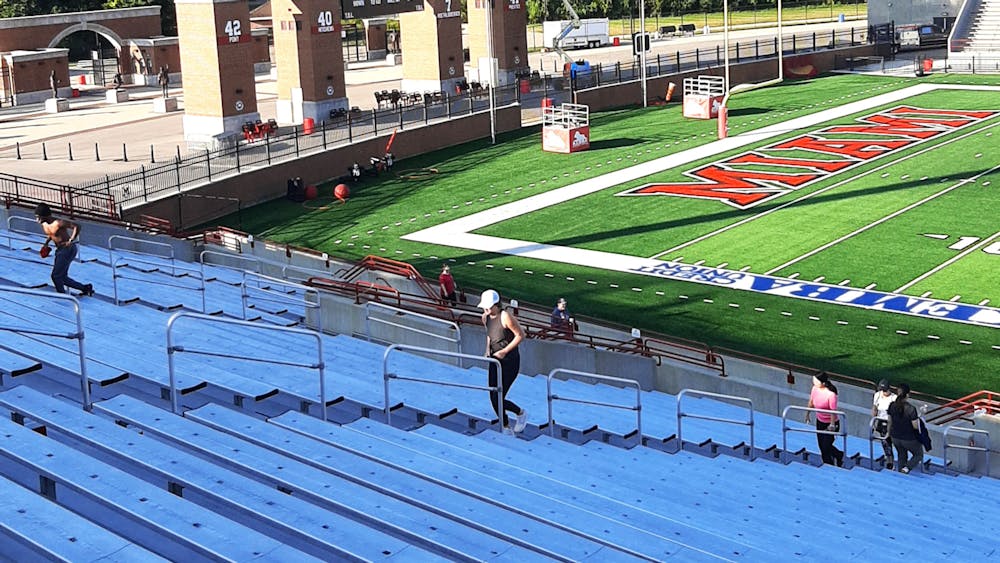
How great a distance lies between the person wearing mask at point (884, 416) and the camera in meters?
15.7

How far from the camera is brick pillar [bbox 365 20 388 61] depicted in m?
78.7

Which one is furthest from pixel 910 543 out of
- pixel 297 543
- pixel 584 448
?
pixel 297 543

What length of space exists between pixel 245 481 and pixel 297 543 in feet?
3.26

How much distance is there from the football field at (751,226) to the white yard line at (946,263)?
0.06m

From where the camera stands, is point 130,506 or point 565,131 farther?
point 565,131

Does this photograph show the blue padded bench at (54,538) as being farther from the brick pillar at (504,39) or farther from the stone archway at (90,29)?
the stone archway at (90,29)

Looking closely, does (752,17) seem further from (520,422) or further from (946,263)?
(520,422)

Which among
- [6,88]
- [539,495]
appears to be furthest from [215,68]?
[539,495]

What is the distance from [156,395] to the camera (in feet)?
42.3

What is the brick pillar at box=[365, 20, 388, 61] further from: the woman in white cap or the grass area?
the woman in white cap

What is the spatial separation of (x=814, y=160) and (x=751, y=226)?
28.6 feet

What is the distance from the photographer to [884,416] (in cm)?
1608

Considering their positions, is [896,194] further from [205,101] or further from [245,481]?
[245,481]

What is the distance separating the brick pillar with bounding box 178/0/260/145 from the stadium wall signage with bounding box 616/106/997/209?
1487 cm
